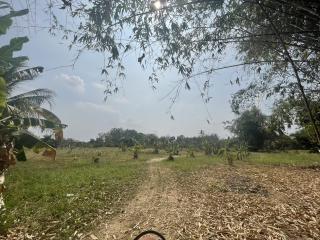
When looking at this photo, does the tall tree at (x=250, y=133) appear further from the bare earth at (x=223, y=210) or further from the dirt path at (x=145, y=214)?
the dirt path at (x=145, y=214)

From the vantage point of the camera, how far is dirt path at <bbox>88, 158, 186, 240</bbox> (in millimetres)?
8328

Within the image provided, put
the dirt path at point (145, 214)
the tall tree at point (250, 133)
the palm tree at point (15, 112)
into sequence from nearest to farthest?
the palm tree at point (15, 112) → the dirt path at point (145, 214) → the tall tree at point (250, 133)

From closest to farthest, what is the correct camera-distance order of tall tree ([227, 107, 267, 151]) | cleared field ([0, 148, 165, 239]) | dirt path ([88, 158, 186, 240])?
dirt path ([88, 158, 186, 240]) → cleared field ([0, 148, 165, 239]) → tall tree ([227, 107, 267, 151])

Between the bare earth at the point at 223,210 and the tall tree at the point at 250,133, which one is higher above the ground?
the tall tree at the point at 250,133

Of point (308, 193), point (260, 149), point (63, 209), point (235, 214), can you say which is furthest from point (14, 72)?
point (260, 149)

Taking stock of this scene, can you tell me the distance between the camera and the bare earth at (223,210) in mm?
7953

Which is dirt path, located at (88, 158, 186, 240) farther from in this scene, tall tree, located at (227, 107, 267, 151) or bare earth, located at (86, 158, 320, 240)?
tall tree, located at (227, 107, 267, 151)

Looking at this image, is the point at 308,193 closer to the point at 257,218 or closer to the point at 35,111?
the point at 257,218

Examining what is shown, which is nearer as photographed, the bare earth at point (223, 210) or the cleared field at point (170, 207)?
the bare earth at point (223, 210)

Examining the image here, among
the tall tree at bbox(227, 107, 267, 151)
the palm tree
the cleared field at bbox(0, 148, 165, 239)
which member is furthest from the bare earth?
the tall tree at bbox(227, 107, 267, 151)

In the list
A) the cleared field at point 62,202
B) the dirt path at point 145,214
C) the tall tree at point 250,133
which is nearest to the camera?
the dirt path at point 145,214

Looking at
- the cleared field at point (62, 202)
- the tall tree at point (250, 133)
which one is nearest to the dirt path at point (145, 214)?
the cleared field at point (62, 202)

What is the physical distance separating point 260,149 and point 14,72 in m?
35.5

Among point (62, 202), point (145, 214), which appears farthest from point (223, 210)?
point (62, 202)
